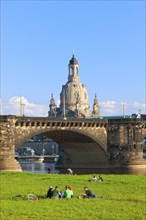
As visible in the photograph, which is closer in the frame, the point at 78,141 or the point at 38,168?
the point at 78,141

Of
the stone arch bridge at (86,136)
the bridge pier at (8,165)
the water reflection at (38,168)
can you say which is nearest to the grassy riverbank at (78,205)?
the bridge pier at (8,165)

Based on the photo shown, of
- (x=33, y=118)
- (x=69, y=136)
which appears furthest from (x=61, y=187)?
(x=69, y=136)

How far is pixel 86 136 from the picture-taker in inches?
3839

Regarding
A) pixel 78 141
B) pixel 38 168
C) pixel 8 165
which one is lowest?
pixel 38 168

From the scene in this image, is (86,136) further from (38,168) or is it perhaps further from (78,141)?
(38,168)

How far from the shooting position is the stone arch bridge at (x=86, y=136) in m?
85.7

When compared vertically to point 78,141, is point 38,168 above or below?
below

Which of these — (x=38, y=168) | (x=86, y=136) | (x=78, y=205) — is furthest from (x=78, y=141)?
(x=78, y=205)

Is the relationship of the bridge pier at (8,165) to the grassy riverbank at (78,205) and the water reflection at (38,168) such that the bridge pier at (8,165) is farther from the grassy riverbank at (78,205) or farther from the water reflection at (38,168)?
the grassy riverbank at (78,205)

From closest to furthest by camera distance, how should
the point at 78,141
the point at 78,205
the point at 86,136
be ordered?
the point at 78,205 → the point at 86,136 → the point at 78,141

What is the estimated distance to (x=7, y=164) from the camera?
79.7 m

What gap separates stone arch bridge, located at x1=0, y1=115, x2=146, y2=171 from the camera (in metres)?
85.7

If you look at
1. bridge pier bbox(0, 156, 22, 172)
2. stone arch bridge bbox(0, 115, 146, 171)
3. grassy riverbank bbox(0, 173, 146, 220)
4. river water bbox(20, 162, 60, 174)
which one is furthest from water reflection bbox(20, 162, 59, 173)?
grassy riverbank bbox(0, 173, 146, 220)

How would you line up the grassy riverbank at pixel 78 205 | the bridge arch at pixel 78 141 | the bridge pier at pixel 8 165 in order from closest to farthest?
1. the grassy riverbank at pixel 78 205
2. the bridge pier at pixel 8 165
3. the bridge arch at pixel 78 141
